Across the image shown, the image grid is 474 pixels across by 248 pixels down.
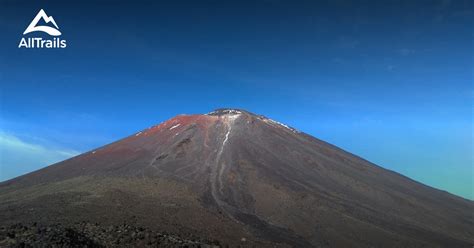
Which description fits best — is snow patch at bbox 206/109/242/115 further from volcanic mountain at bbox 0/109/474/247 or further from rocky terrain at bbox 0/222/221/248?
rocky terrain at bbox 0/222/221/248

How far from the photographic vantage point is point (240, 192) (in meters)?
60.1

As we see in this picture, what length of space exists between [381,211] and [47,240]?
46.0 m

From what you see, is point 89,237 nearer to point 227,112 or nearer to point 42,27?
point 42,27

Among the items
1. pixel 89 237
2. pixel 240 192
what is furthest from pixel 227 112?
pixel 89 237

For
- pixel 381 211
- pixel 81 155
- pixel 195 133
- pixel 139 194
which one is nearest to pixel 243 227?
pixel 139 194

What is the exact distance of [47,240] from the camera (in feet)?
92.1

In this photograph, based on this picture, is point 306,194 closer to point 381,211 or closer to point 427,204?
point 381,211

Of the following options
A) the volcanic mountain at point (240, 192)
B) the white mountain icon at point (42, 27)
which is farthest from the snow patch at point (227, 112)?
the white mountain icon at point (42, 27)

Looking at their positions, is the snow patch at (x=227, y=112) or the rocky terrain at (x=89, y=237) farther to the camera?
the snow patch at (x=227, y=112)

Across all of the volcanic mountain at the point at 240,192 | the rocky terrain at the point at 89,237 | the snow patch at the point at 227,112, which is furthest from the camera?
the snow patch at the point at 227,112

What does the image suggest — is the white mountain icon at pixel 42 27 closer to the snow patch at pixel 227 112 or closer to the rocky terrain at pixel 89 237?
the rocky terrain at pixel 89 237

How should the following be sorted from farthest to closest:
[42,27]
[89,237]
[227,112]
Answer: [227,112] < [42,27] < [89,237]

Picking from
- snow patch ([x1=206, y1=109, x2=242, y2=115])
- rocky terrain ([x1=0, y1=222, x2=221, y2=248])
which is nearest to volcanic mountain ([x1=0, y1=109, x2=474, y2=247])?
snow patch ([x1=206, y1=109, x2=242, y2=115])

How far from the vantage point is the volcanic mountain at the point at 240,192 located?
151ft
